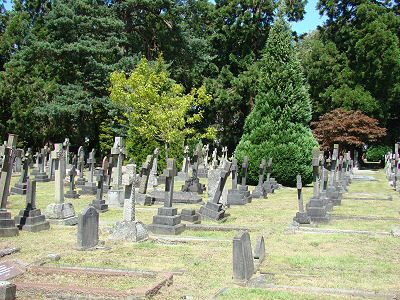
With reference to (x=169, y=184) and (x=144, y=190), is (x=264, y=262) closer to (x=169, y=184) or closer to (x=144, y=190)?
(x=169, y=184)

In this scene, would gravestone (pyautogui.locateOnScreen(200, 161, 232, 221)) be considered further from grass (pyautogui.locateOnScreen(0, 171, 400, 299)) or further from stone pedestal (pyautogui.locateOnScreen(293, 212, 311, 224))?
stone pedestal (pyautogui.locateOnScreen(293, 212, 311, 224))

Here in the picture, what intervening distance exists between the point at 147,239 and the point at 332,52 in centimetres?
3768

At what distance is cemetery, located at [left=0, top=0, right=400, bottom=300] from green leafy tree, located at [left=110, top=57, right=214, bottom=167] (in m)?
0.13

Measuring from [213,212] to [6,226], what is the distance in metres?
5.52

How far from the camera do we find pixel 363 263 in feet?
28.6

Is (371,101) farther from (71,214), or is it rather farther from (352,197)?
(71,214)

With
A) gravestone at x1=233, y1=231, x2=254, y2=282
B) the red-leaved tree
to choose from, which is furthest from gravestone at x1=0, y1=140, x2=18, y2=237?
the red-leaved tree

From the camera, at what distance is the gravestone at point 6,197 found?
35.3 ft

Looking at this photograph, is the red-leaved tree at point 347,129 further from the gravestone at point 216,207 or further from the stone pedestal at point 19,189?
the gravestone at point 216,207

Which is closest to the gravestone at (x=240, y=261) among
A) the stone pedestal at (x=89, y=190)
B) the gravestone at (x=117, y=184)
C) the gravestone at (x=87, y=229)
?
the gravestone at (x=87, y=229)

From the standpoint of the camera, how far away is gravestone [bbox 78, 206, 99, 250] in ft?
31.0

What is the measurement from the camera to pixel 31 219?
37.7ft

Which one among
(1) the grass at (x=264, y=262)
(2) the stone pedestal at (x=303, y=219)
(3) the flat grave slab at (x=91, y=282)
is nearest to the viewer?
(3) the flat grave slab at (x=91, y=282)

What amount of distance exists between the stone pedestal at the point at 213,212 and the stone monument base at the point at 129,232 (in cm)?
339
